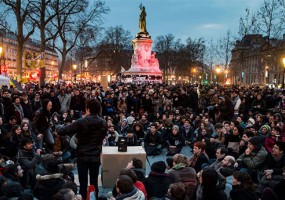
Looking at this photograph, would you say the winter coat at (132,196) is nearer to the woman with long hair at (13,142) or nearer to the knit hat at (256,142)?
the knit hat at (256,142)

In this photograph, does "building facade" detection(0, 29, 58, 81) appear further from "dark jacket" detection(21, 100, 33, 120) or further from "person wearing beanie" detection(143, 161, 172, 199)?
"person wearing beanie" detection(143, 161, 172, 199)

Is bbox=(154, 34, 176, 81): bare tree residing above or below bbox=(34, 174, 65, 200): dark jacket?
above

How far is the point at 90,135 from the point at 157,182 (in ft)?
4.61

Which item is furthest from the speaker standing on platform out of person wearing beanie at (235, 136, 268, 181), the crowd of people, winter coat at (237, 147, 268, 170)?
winter coat at (237, 147, 268, 170)

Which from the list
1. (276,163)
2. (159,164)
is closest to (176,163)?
(159,164)

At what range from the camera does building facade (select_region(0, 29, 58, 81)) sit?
2506cm

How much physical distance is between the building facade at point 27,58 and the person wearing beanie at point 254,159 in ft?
62.6

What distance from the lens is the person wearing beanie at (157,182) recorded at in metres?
5.95

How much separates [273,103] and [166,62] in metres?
61.3

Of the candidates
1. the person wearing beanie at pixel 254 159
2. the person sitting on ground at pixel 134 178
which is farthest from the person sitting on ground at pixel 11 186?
the person wearing beanie at pixel 254 159

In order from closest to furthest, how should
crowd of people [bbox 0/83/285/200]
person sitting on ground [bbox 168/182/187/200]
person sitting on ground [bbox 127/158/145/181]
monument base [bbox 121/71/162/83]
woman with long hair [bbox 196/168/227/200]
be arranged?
person sitting on ground [bbox 168/182/187/200] → woman with long hair [bbox 196/168/227/200] → crowd of people [bbox 0/83/285/200] → person sitting on ground [bbox 127/158/145/181] → monument base [bbox 121/71/162/83]

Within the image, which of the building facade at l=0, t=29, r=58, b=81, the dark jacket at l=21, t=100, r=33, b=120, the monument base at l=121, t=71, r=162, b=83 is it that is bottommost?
the dark jacket at l=21, t=100, r=33, b=120

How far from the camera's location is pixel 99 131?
562cm

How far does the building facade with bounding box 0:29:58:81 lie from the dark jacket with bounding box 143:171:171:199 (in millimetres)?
19640
